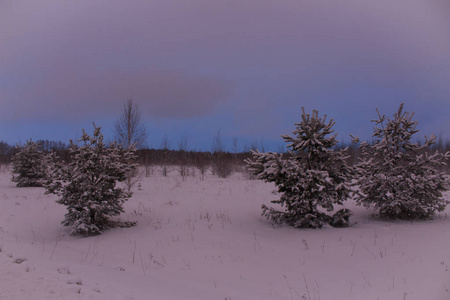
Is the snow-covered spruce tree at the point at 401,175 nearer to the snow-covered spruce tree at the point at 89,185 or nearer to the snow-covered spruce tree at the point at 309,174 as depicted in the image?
the snow-covered spruce tree at the point at 309,174

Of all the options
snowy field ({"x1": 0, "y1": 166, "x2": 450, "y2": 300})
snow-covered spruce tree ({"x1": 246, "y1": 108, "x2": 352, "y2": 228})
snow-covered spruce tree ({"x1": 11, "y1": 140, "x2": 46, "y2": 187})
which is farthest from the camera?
snow-covered spruce tree ({"x1": 11, "y1": 140, "x2": 46, "y2": 187})

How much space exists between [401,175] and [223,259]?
20.9 feet

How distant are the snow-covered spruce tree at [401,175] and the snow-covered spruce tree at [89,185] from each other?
24.9ft

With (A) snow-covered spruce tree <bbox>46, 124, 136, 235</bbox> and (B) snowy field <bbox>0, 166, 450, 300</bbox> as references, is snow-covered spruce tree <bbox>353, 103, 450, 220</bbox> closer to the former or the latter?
(B) snowy field <bbox>0, 166, 450, 300</bbox>

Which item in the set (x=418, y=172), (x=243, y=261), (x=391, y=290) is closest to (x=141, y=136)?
(x=243, y=261)

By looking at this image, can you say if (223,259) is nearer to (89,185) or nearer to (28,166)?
(89,185)

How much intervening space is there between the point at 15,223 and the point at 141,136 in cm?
913

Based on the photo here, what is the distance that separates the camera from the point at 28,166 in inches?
682

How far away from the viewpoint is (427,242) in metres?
6.65

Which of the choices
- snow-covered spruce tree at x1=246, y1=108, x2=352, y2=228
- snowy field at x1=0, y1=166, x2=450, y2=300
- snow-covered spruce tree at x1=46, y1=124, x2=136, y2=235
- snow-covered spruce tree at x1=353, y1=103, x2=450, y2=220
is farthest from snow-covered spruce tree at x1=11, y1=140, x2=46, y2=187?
snow-covered spruce tree at x1=353, y1=103, x2=450, y2=220

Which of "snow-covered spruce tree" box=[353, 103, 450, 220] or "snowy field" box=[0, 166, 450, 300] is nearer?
"snowy field" box=[0, 166, 450, 300]

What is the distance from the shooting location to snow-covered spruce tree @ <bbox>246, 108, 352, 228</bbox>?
7.87 m

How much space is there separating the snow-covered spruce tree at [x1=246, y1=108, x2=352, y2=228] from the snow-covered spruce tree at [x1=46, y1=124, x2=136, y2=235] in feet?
14.3

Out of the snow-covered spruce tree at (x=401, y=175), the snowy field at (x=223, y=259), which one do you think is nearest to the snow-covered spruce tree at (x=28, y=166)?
the snowy field at (x=223, y=259)
